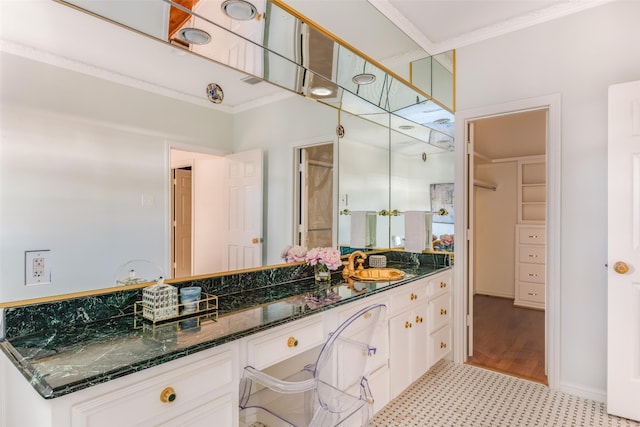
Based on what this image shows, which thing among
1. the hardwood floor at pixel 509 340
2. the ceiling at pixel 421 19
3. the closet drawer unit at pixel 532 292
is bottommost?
the hardwood floor at pixel 509 340

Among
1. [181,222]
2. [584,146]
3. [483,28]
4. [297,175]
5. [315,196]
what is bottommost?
[181,222]

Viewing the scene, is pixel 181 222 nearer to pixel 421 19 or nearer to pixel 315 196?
pixel 315 196

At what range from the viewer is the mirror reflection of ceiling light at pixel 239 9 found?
5.29 feet

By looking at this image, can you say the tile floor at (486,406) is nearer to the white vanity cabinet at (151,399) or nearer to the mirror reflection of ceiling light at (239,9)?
the white vanity cabinet at (151,399)

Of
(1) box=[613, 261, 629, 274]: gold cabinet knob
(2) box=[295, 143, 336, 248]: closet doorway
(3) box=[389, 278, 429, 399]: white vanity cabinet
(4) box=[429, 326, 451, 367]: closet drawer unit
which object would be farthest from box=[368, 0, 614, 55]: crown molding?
(4) box=[429, 326, 451, 367]: closet drawer unit

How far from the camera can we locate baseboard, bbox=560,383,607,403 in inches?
93.8

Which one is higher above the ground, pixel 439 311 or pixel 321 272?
pixel 321 272

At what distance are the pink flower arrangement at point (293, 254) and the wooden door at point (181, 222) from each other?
0.68 metres

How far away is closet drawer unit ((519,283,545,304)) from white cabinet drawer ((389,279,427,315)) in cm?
309

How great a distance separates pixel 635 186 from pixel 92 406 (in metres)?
2.87

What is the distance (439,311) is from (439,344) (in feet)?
0.87

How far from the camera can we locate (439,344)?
2.83m

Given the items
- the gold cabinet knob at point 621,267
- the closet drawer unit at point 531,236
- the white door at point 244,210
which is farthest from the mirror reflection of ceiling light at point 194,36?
the closet drawer unit at point 531,236

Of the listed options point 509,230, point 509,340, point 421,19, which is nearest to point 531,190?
point 509,230
